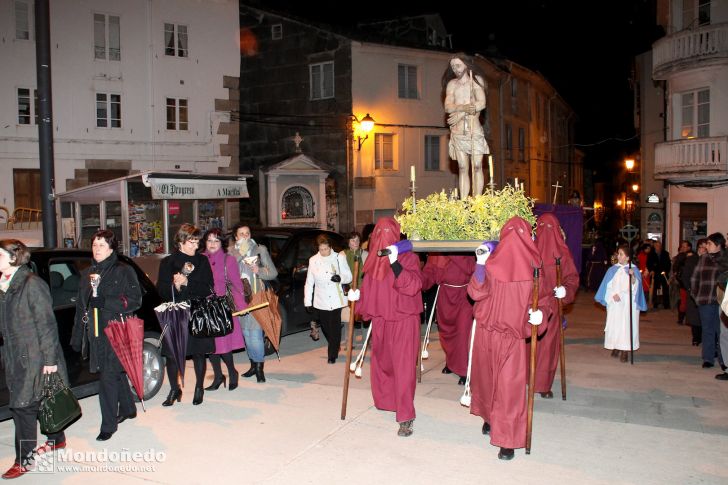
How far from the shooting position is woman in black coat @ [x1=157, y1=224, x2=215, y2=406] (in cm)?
732

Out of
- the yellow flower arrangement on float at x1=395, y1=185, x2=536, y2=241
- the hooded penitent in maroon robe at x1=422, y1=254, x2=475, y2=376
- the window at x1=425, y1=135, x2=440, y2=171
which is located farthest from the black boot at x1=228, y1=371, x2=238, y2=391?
the window at x1=425, y1=135, x2=440, y2=171

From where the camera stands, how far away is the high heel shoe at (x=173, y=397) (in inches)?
295

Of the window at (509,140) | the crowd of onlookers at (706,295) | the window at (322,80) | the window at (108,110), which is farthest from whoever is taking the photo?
the window at (509,140)

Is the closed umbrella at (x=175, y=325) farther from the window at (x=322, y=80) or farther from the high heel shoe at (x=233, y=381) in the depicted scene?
the window at (x=322, y=80)

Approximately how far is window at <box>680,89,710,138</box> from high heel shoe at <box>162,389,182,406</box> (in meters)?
19.1

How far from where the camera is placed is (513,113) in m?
33.3

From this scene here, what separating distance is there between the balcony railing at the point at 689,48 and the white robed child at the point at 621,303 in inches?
518

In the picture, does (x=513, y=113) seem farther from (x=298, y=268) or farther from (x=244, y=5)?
(x=298, y=268)

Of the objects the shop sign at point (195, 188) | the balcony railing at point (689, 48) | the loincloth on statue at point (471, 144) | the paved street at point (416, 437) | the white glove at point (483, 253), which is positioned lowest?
the paved street at point (416, 437)

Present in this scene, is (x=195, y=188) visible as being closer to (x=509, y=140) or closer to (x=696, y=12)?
(x=696, y=12)

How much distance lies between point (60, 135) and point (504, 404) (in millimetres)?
18513

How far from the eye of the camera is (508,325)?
5.76m

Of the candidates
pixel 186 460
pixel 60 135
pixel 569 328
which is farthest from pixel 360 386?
pixel 60 135

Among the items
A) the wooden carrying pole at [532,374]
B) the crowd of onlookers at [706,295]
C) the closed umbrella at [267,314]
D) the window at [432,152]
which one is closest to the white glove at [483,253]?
the wooden carrying pole at [532,374]
